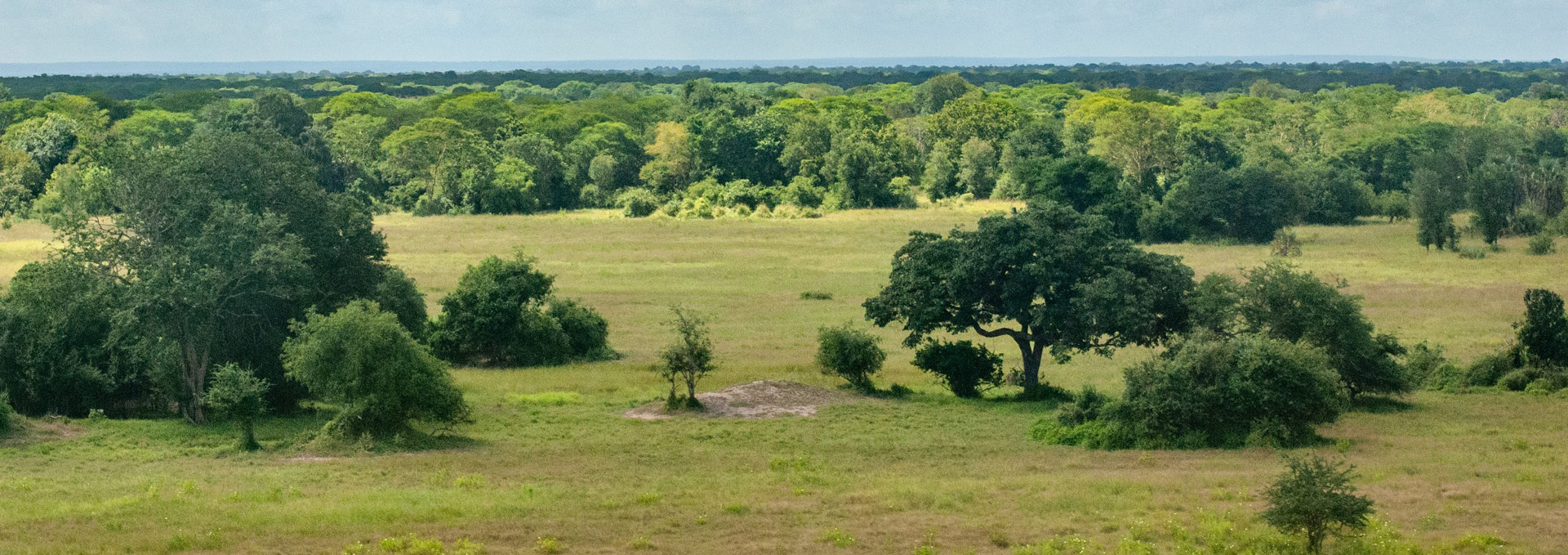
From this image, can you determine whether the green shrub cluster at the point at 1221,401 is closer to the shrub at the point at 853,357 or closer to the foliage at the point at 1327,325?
the foliage at the point at 1327,325

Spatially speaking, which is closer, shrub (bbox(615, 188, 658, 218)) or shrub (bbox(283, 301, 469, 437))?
shrub (bbox(283, 301, 469, 437))

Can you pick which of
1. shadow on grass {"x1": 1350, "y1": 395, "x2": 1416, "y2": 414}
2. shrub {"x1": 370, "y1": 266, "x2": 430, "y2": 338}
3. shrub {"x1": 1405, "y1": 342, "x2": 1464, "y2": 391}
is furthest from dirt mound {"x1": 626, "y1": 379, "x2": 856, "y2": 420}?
shrub {"x1": 1405, "y1": 342, "x2": 1464, "y2": 391}

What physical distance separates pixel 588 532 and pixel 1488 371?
25.7m

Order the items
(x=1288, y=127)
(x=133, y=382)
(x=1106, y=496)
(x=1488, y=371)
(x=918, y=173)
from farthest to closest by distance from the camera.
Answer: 1. (x=1288, y=127)
2. (x=918, y=173)
3. (x=1488, y=371)
4. (x=133, y=382)
5. (x=1106, y=496)

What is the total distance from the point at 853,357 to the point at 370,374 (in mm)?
12422

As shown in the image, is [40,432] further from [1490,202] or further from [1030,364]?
[1490,202]

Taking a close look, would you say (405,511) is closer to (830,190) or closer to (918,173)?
(830,190)

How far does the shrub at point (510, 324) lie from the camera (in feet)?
129

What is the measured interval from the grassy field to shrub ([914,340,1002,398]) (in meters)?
0.70

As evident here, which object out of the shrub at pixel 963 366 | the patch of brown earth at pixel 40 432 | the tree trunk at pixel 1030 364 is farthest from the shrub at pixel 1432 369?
the patch of brown earth at pixel 40 432

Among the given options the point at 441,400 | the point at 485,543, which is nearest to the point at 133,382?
the point at 441,400

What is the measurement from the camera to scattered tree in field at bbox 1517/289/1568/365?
110 feet

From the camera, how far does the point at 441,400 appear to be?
2805cm

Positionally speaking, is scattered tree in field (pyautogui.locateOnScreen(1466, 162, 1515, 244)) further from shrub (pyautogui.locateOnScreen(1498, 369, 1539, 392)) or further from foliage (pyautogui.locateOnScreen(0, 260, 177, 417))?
foliage (pyautogui.locateOnScreen(0, 260, 177, 417))
